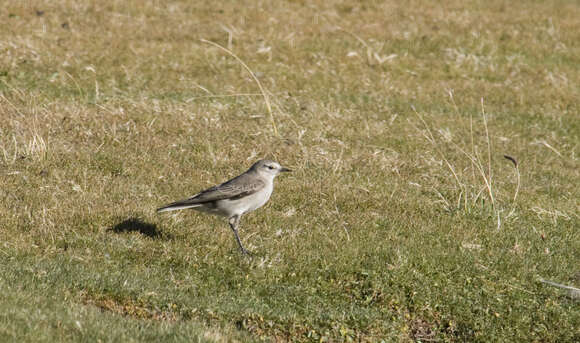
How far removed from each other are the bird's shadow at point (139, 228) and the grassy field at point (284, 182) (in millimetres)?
35

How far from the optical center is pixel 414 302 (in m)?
10.8

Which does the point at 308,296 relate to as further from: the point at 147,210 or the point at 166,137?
the point at 166,137

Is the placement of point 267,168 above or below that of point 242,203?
above

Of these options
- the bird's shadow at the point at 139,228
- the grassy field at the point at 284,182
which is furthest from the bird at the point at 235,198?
the bird's shadow at the point at 139,228

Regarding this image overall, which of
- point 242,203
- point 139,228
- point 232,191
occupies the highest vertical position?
point 232,191

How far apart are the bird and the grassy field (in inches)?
24.1

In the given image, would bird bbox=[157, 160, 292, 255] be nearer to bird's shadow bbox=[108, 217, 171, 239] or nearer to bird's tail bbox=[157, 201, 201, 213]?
bird's tail bbox=[157, 201, 201, 213]

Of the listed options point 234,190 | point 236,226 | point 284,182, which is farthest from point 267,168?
point 284,182

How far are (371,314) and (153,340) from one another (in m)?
3.29

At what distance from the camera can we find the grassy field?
33.3 feet

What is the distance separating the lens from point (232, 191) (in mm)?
11320

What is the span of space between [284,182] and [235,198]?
10.4 feet

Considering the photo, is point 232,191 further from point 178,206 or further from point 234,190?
point 178,206

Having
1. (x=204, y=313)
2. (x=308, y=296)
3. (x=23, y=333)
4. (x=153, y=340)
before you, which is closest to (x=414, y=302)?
(x=308, y=296)
